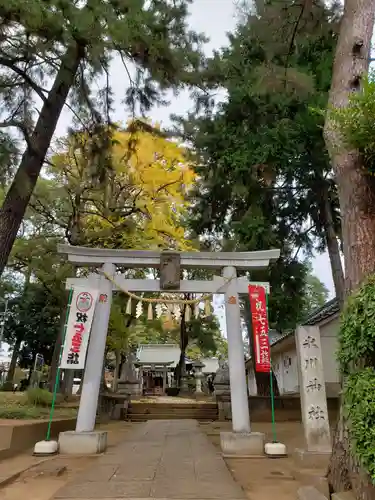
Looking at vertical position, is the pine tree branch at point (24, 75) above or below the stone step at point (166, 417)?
above

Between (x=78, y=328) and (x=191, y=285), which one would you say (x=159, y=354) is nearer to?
(x=191, y=285)

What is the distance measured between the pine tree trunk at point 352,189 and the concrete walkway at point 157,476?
1.11 meters

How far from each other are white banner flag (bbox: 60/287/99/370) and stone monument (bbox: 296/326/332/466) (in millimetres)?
3724

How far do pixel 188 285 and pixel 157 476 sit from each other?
363cm

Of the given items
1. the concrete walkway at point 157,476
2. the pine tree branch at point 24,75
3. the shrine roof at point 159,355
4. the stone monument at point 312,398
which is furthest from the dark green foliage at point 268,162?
the shrine roof at point 159,355

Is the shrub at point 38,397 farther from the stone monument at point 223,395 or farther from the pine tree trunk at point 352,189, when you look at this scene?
the pine tree trunk at point 352,189

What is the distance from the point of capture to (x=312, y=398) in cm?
540

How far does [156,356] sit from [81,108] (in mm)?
25329

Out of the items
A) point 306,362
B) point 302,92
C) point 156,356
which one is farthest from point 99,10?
point 156,356

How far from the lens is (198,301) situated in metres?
7.66

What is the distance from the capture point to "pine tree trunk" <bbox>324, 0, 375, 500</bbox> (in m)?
3.79

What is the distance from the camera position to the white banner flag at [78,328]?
22.4ft

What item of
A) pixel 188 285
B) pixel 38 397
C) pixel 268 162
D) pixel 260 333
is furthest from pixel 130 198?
pixel 260 333

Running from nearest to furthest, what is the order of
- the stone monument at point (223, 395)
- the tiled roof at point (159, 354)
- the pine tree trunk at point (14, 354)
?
the stone monument at point (223, 395)
the pine tree trunk at point (14, 354)
the tiled roof at point (159, 354)
